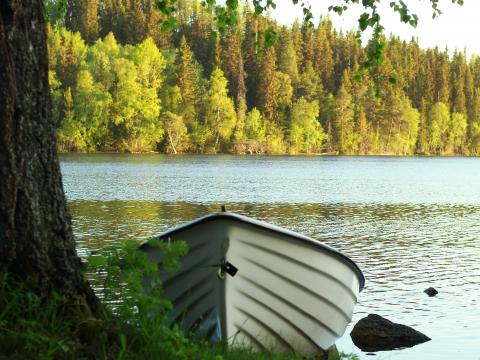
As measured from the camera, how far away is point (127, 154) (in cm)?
9662

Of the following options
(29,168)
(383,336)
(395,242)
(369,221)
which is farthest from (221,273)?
(369,221)

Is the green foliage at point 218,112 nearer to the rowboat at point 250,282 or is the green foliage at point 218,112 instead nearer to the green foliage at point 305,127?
the green foliage at point 305,127

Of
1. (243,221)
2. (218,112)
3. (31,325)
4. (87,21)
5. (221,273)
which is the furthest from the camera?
(87,21)

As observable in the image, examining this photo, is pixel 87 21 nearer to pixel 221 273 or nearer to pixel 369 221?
pixel 369 221

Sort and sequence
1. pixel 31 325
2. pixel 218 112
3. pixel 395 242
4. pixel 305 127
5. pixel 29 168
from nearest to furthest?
pixel 31 325, pixel 29 168, pixel 395 242, pixel 218 112, pixel 305 127

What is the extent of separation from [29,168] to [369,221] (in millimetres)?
22799

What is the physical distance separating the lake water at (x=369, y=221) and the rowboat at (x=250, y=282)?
2285mm

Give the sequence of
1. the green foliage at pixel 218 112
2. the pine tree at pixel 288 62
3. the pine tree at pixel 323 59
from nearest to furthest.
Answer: the green foliage at pixel 218 112
the pine tree at pixel 288 62
the pine tree at pixel 323 59

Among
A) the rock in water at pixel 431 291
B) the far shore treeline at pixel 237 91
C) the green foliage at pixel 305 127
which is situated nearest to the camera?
the rock in water at pixel 431 291

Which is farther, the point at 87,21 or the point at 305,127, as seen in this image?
the point at 87,21

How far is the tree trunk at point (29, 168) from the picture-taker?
4.11 meters

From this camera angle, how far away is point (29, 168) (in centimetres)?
Answer: 420

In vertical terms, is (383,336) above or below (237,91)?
below

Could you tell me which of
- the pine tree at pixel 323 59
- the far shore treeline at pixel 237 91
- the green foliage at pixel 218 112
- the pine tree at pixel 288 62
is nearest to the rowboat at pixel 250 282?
the far shore treeline at pixel 237 91
